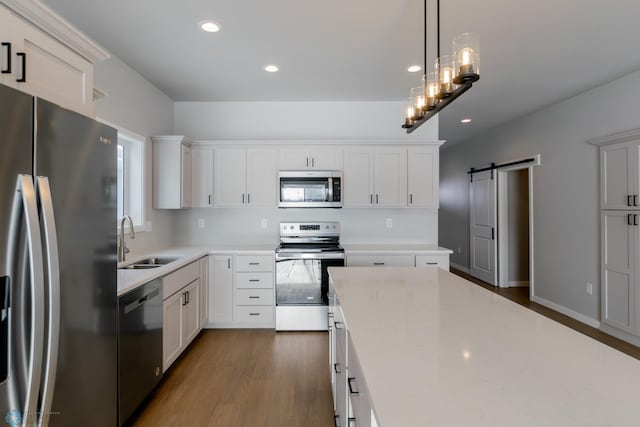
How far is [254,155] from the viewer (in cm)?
398

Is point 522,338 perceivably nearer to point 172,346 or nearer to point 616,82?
point 172,346

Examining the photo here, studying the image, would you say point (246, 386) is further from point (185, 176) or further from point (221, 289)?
point (185, 176)

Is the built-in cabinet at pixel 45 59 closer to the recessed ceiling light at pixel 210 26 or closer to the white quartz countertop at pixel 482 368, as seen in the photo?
the recessed ceiling light at pixel 210 26

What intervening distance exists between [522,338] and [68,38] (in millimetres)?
2325

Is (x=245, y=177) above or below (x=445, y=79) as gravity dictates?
below

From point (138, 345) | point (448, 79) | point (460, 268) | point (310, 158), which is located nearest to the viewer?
point (448, 79)

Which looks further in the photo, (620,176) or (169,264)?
(620,176)

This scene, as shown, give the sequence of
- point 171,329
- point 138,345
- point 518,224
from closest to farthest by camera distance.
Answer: point 138,345
point 171,329
point 518,224

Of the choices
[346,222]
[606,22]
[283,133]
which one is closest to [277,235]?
[346,222]

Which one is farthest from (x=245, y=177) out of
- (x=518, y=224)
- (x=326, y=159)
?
(x=518, y=224)

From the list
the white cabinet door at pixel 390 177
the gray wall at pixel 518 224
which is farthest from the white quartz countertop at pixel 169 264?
the gray wall at pixel 518 224

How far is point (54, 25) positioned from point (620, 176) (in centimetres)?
472

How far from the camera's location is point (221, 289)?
368cm

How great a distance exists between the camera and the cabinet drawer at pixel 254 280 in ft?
12.1
